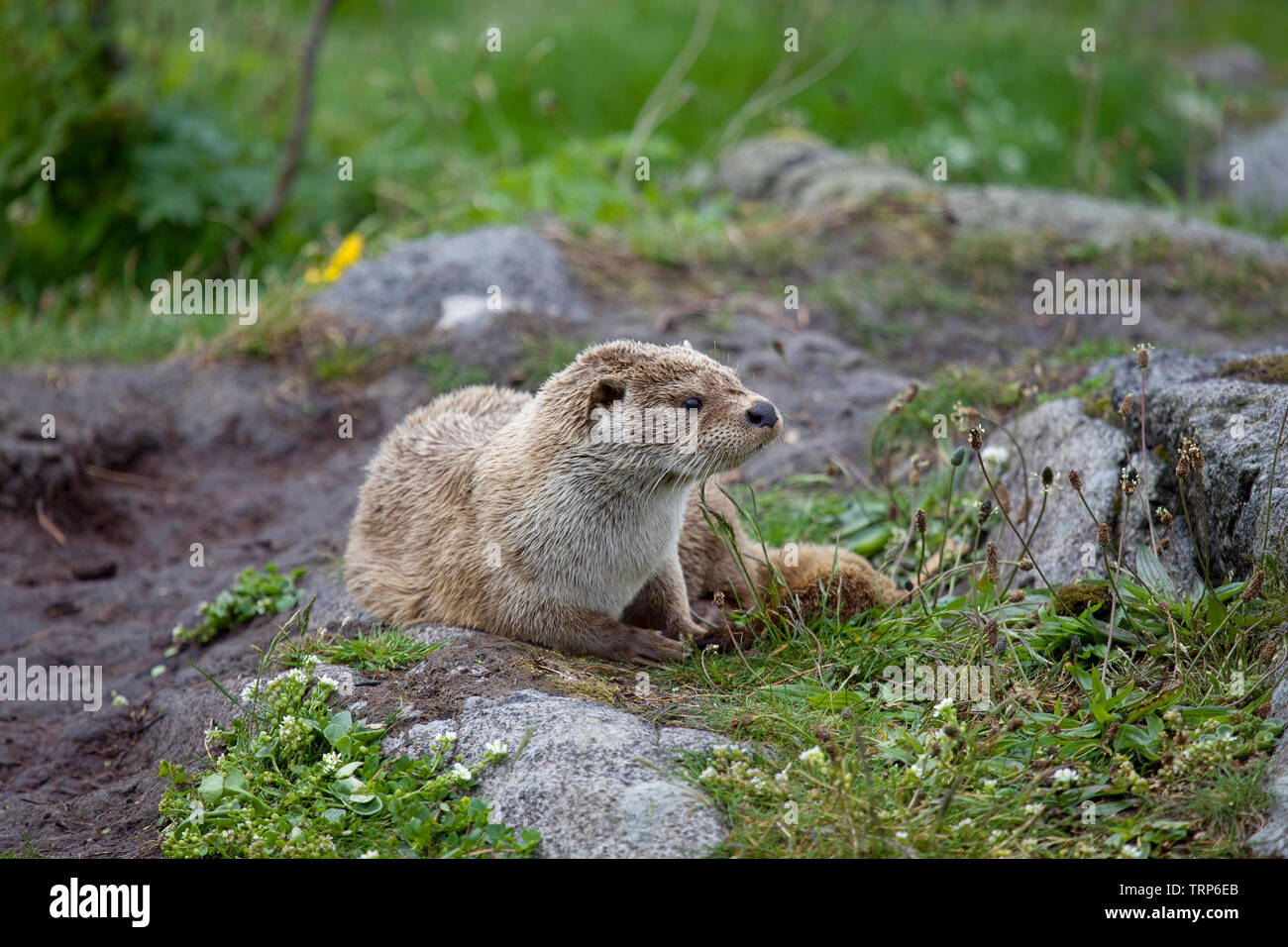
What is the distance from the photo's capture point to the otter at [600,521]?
413cm

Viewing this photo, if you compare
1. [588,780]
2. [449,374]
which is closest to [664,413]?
[588,780]

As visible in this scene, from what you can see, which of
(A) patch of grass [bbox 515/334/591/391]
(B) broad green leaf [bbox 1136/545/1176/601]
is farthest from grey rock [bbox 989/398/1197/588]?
(A) patch of grass [bbox 515/334/591/391]

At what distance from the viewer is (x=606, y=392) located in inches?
165

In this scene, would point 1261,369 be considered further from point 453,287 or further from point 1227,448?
point 453,287

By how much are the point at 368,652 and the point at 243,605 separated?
41.4 inches

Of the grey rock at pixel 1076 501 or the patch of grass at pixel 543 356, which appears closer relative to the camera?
the grey rock at pixel 1076 501

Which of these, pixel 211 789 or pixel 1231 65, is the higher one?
pixel 1231 65

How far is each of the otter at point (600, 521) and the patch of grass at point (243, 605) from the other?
0.52m

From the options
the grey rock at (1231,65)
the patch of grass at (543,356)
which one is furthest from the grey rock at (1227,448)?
the grey rock at (1231,65)

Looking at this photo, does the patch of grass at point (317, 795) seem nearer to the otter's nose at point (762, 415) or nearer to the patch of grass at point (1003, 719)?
the patch of grass at point (1003, 719)

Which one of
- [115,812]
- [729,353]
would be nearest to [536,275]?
[729,353]

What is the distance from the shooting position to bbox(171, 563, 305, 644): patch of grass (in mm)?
4922

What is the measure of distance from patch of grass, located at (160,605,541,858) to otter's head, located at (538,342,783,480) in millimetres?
1160

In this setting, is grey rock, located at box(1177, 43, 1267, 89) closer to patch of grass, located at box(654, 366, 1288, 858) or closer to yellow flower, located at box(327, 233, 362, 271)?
yellow flower, located at box(327, 233, 362, 271)
